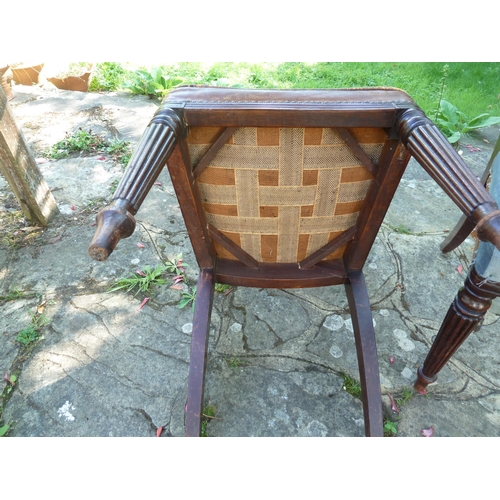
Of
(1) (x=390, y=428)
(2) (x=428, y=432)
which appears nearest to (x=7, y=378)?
(1) (x=390, y=428)

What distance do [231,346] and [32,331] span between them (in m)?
1.07

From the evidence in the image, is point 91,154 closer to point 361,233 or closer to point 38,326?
point 38,326

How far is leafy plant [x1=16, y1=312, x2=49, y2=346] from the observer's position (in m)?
1.96

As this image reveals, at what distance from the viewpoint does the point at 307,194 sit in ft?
4.15

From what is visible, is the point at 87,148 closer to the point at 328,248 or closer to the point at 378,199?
the point at 328,248

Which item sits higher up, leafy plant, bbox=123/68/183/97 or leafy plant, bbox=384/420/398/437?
leafy plant, bbox=123/68/183/97

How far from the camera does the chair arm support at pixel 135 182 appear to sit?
749 mm

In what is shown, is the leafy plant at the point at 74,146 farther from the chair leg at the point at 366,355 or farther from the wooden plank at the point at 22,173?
the chair leg at the point at 366,355

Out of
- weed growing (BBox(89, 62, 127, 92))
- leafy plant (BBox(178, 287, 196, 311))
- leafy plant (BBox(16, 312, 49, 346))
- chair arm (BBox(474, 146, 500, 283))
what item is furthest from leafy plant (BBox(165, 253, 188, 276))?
weed growing (BBox(89, 62, 127, 92))

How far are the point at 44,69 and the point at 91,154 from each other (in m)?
2.39

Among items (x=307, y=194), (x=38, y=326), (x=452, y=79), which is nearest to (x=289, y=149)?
(x=307, y=194)

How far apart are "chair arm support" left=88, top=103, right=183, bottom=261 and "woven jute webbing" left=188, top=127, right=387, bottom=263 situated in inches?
6.0

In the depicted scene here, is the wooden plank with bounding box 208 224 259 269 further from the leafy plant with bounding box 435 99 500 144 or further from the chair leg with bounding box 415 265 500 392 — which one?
the leafy plant with bounding box 435 99 500 144

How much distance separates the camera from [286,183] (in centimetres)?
122
